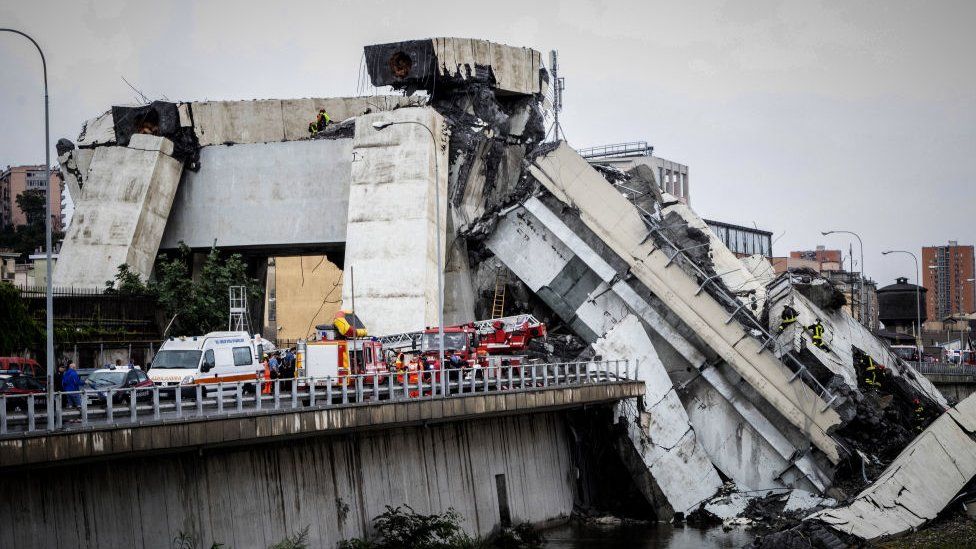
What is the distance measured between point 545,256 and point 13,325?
2083 centimetres

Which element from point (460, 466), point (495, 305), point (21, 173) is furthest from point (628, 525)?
point (21, 173)

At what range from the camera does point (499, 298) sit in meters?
51.0

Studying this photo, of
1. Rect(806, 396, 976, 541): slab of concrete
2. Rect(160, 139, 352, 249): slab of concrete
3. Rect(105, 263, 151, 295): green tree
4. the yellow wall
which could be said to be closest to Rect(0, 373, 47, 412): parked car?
Rect(105, 263, 151, 295): green tree

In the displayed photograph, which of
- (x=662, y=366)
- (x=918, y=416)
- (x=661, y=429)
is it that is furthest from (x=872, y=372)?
(x=661, y=429)

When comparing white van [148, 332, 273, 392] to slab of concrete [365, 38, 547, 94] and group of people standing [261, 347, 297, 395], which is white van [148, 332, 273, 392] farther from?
slab of concrete [365, 38, 547, 94]

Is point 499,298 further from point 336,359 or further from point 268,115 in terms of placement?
point 336,359

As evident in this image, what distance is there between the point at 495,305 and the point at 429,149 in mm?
7975

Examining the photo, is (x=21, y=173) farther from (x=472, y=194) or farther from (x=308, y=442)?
(x=308, y=442)

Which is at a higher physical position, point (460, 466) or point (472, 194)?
point (472, 194)

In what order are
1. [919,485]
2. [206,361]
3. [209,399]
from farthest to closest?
[919,485] → [206,361] → [209,399]

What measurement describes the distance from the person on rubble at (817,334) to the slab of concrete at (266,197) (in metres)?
21.0

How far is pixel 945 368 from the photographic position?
212ft

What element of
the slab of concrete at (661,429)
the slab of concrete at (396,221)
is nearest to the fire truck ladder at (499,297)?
the slab of concrete at (396,221)

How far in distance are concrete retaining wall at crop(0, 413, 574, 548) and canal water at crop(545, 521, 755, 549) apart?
114 cm
